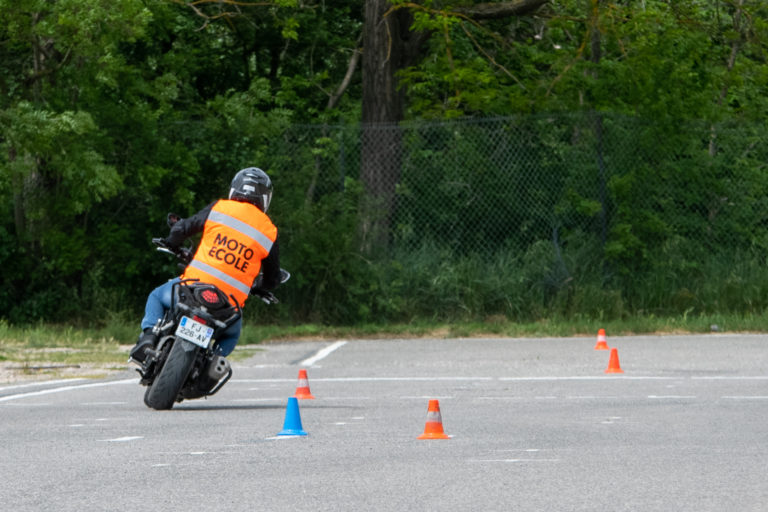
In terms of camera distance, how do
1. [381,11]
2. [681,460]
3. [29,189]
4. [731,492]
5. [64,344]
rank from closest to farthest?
[731,492] → [681,460] → [64,344] → [29,189] → [381,11]

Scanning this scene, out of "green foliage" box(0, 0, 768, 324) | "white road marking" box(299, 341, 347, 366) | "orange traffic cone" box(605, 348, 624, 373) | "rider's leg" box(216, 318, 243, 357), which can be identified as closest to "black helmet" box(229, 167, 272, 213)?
"rider's leg" box(216, 318, 243, 357)

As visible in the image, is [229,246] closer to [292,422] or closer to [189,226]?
[189,226]

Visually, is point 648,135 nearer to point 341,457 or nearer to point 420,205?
point 420,205

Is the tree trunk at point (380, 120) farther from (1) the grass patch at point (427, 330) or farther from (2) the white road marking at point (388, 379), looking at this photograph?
(2) the white road marking at point (388, 379)

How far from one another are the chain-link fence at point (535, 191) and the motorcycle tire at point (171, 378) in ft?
34.0

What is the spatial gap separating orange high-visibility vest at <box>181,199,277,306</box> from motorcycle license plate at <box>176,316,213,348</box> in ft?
1.19

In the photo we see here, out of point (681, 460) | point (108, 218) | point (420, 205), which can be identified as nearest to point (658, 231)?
point (420, 205)

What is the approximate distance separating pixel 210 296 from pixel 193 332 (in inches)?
11.4

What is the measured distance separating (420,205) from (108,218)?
14.8 ft

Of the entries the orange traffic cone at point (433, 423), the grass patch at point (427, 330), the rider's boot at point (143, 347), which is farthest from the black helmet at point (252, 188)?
the grass patch at point (427, 330)

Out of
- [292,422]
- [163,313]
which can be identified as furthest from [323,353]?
[292,422]

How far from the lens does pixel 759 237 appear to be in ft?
71.2

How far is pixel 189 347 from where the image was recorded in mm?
10469

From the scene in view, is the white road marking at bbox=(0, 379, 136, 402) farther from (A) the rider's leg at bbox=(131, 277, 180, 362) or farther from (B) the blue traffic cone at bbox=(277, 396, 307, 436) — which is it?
(B) the blue traffic cone at bbox=(277, 396, 307, 436)
